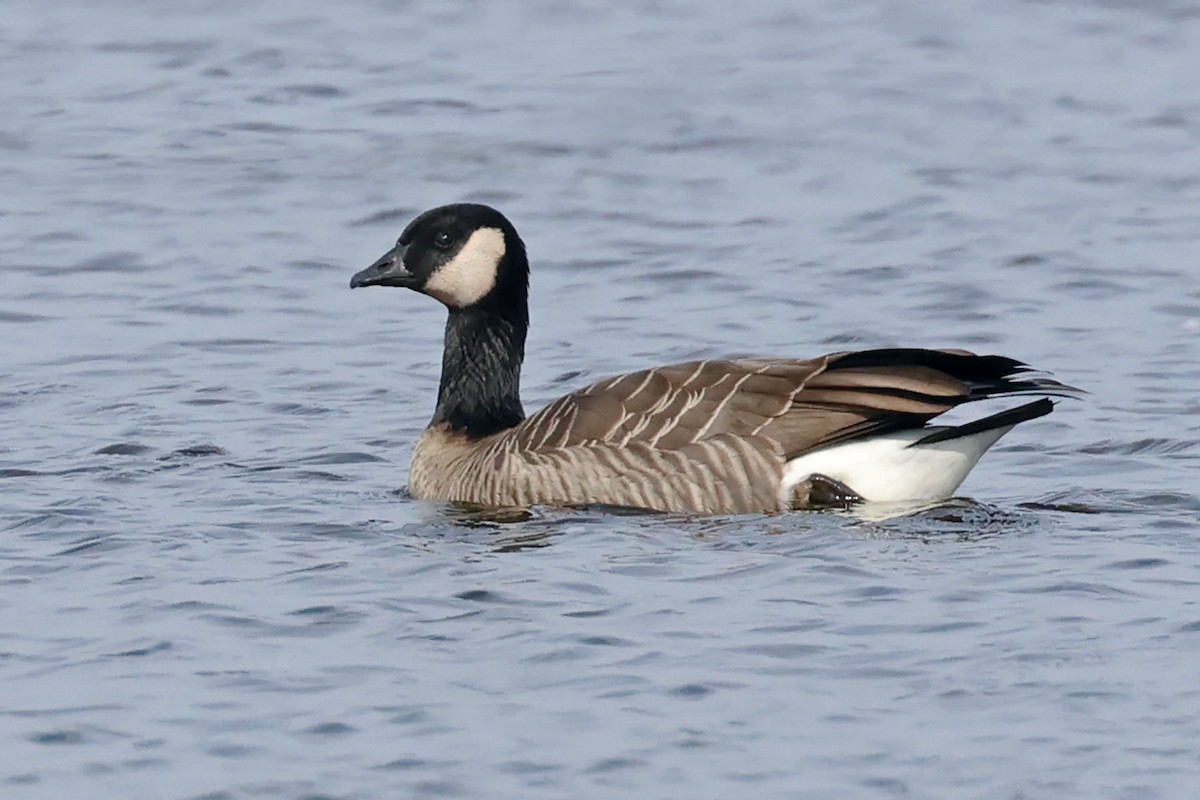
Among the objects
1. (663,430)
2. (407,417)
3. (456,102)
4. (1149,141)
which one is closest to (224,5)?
(456,102)

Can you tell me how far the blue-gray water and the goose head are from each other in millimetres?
941

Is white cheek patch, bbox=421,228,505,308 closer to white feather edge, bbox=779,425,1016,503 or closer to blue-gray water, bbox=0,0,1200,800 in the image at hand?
blue-gray water, bbox=0,0,1200,800

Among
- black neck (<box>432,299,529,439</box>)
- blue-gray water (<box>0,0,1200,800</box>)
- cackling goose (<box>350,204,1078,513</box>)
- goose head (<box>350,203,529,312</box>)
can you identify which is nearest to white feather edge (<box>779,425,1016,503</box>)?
cackling goose (<box>350,204,1078,513</box>)

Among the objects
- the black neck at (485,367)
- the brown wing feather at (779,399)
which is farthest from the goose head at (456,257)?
the brown wing feather at (779,399)

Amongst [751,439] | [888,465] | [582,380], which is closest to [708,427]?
[751,439]

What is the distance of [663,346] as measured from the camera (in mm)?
14070

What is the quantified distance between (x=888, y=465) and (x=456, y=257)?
255cm

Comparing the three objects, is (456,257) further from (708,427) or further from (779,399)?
(779,399)

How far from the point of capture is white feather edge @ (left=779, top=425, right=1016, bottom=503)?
10562 millimetres

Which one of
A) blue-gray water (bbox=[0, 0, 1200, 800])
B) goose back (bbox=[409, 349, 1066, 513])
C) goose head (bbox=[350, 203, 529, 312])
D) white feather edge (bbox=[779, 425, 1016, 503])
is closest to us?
blue-gray water (bbox=[0, 0, 1200, 800])

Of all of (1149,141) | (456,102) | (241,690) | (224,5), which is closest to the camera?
(241,690)

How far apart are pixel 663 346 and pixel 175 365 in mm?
2819

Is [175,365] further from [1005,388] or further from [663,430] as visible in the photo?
[1005,388]

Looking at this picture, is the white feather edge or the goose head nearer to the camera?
the white feather edge
